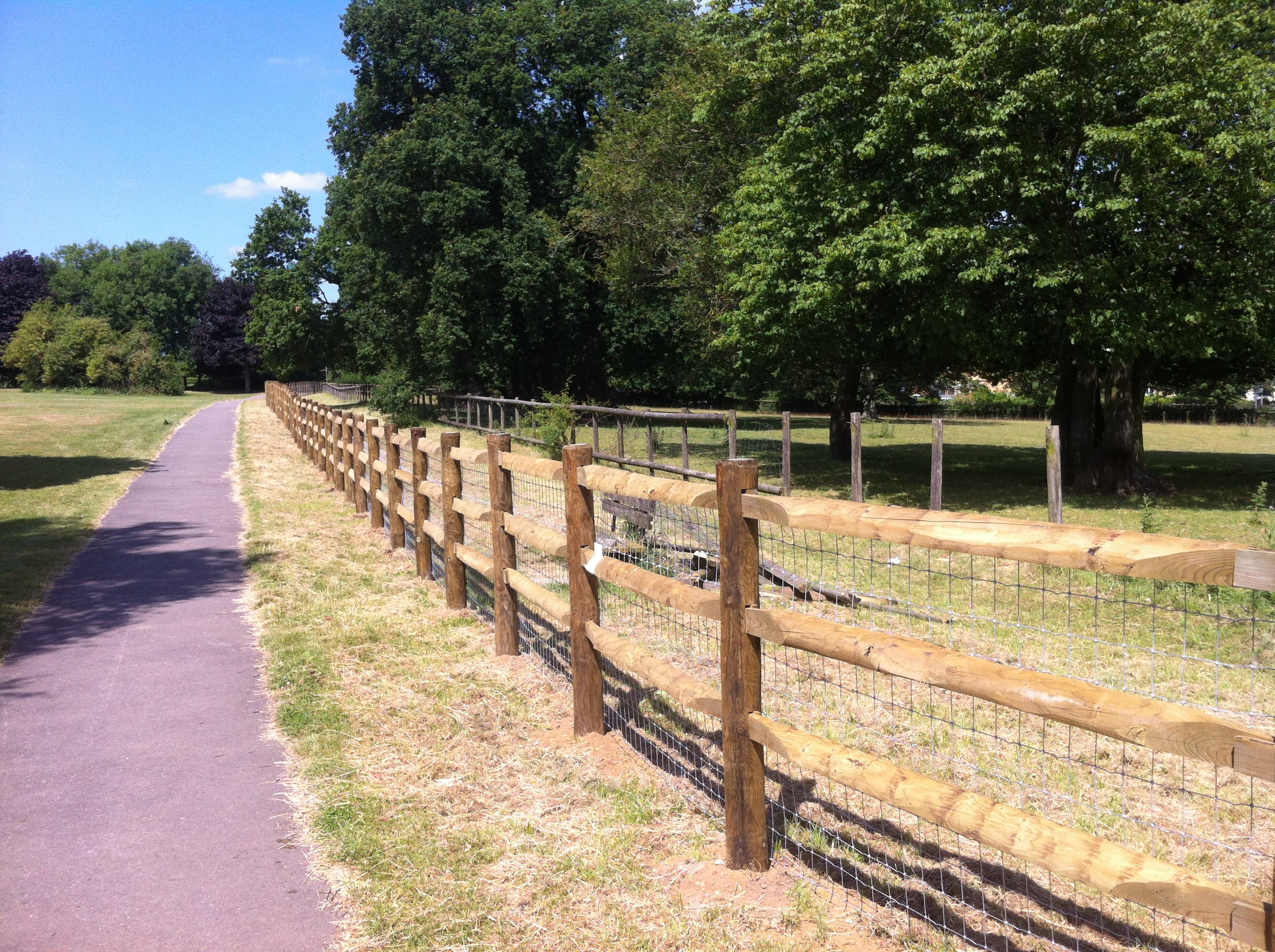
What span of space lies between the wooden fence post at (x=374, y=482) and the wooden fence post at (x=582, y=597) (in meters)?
6.61

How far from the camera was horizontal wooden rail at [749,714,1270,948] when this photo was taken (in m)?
2.42

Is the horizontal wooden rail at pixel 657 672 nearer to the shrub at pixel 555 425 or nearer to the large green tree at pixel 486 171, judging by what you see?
the shrub at pixel 555 425

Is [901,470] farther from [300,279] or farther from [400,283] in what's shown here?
[300,279]

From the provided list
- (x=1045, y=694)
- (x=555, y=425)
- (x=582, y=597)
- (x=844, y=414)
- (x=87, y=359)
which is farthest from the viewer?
(x=87, y=359)

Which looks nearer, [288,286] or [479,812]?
[479,812]

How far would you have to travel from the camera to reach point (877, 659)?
3352 mm

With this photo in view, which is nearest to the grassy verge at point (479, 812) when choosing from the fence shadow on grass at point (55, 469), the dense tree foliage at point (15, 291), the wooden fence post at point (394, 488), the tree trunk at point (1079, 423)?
the wooden fence post at point (394, 488)

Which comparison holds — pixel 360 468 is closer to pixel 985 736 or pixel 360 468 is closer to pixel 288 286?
pixel 985 736

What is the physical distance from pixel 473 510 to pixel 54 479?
548 inches

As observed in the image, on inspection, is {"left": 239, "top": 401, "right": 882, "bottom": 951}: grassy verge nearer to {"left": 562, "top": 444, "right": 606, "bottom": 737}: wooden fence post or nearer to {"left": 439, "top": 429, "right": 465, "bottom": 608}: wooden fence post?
{"left": 562, "top": 444, "right": 606, "bottom": 737}: wooden fence post

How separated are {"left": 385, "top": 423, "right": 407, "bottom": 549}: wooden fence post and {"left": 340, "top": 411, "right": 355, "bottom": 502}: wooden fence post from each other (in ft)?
9.22

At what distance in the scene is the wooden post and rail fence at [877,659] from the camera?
2453 mm

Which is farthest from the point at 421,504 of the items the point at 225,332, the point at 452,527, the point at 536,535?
the point at 225,332

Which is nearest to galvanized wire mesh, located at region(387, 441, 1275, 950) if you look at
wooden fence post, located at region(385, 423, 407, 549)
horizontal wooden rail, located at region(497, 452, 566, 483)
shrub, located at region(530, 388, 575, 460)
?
horizontal wooden rail, located at region(497, 452, 566, 483)
